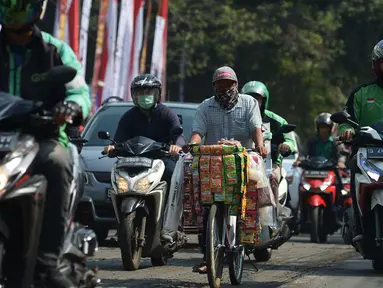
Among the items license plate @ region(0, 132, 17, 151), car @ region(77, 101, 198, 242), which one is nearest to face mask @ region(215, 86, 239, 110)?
car @ region(77, 101, 198, 242)

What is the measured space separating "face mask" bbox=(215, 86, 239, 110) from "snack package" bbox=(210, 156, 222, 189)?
3.52 ft

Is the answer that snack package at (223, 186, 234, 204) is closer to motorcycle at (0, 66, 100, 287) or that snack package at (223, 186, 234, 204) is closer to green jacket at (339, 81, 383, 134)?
green jacket at (339, 81, 383, 134)

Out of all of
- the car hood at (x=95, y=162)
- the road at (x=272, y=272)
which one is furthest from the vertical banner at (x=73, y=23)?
the road at (x=272, y=272)

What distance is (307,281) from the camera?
1136cm

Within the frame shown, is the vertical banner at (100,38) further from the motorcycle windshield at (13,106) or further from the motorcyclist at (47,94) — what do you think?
the motorcycle windshield at (13,106)

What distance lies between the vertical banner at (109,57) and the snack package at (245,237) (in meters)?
16.8

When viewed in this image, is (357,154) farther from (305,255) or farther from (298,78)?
(298,78)

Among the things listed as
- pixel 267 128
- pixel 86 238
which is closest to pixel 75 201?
pixel 86 238

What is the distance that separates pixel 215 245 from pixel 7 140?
394 cm

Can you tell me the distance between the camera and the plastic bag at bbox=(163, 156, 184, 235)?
11102mm

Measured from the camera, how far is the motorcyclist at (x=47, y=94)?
6.86m

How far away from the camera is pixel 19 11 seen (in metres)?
7.00

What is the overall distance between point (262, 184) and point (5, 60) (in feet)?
13.7

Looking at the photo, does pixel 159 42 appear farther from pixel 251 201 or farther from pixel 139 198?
pixel 251 201
